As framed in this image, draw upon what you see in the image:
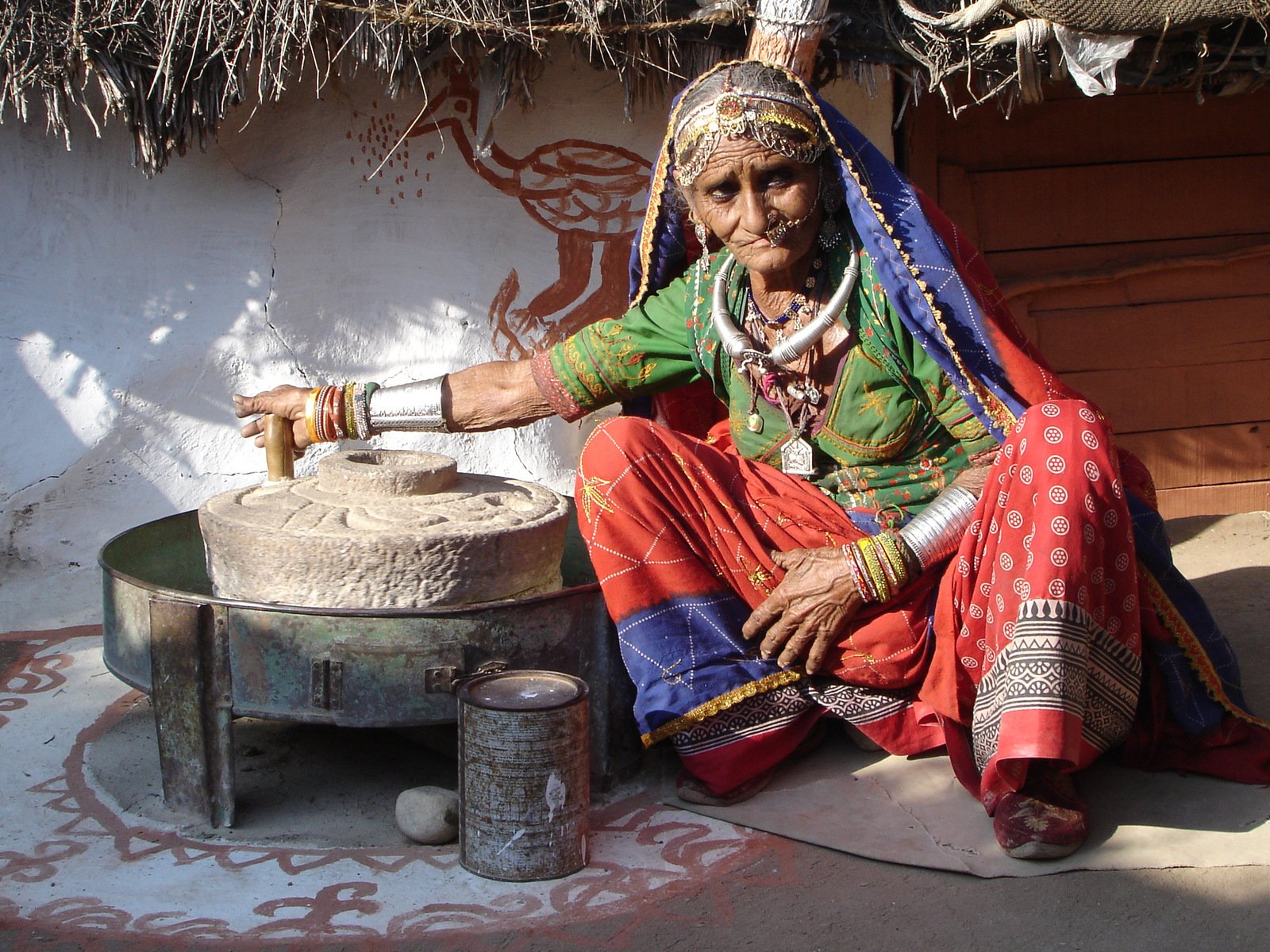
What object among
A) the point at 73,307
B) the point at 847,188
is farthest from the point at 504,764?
the point at 73,307

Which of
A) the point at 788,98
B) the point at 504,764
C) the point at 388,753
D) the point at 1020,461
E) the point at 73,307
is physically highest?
the point at 788,98

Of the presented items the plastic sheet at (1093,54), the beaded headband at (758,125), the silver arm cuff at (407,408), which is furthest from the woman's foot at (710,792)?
the plastic sheet at (1093,54)

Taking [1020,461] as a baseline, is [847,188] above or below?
above

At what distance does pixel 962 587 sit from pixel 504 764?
0.95 metres

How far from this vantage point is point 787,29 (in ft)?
11.3

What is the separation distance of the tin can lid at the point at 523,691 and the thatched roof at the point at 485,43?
76.6 inches

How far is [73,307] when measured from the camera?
3.88 m

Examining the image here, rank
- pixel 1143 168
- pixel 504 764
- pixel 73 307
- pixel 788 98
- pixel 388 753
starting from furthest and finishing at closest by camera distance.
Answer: pixel 1143 168 → pixel 73 307 → pixel 388 753 → pixel 788 98 → pixel 504 764

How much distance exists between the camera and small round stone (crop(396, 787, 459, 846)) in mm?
2396

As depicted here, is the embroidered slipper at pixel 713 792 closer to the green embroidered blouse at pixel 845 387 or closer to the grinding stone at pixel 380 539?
the grinding stone at pixel 380 539

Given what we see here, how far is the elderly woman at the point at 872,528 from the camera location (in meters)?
2.30

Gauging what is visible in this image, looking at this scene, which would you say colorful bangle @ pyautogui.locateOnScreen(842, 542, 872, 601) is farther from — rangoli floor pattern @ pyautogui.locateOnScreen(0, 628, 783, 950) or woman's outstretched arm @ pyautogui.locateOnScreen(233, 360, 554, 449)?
woman's outstretched arm @ pyautogui.locateOnScreen(233, 360, 554, 449)

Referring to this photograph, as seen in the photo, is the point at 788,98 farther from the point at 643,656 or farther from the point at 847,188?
the point at 643,656

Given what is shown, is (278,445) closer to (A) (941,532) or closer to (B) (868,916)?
(A) (941,532)
